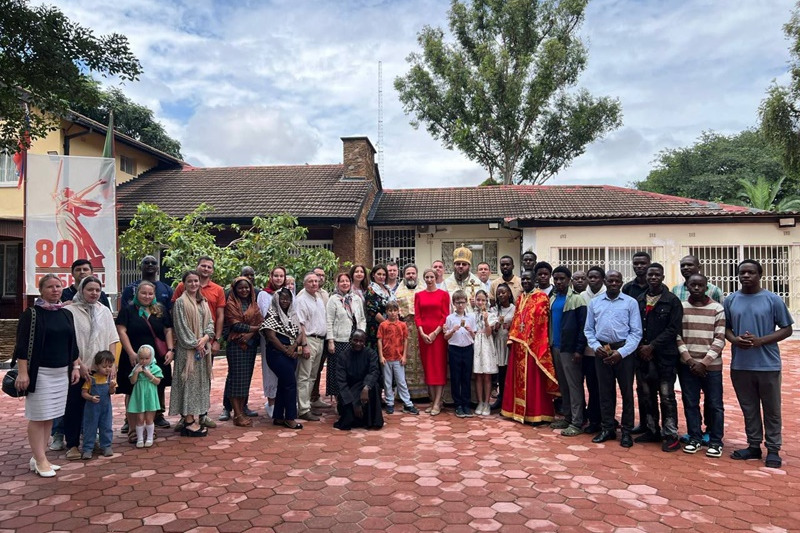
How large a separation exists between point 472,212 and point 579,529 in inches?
491

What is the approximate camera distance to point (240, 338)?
5.42 m

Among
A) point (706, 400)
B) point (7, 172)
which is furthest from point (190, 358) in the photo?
point (7, 172)

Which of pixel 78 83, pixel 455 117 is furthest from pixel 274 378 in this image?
pixel 455 117

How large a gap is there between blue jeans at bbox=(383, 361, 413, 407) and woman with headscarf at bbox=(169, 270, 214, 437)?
1.94 metres

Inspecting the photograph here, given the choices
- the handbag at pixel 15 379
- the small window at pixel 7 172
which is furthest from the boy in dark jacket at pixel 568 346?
the small window at pixel 7 172

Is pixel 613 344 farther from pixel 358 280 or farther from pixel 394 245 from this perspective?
pixel 394 245

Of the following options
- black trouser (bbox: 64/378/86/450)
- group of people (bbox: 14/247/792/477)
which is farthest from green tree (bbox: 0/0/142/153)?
black trouser (bbox: 64/378/86/450)

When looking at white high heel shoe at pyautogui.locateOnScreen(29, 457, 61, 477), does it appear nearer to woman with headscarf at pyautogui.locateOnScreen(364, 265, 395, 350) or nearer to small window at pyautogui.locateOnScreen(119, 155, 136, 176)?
woman with headscarf at pyautogui.locateOnScreen(364, 265, 395, 350)

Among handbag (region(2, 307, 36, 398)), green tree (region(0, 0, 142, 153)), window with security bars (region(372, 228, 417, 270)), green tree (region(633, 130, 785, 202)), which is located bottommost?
handbag (region(2, 307, 36, 398))

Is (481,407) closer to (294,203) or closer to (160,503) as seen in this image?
(160,503)

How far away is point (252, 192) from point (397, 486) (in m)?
13.2

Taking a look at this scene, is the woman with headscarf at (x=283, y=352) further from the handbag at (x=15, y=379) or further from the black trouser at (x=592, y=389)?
the black trouser at (x=592, y=389)

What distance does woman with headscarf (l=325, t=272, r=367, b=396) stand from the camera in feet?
19.1

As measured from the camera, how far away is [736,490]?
3795mm
